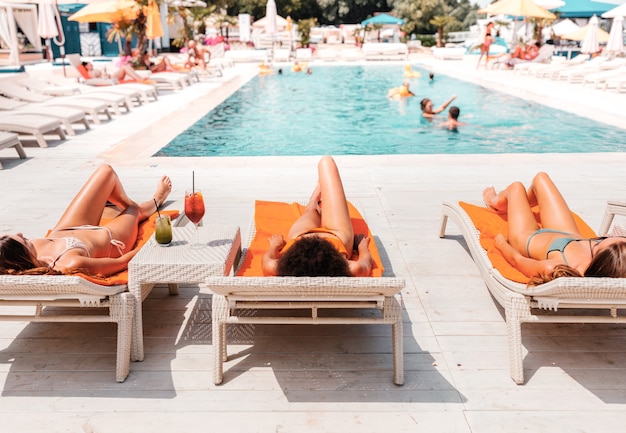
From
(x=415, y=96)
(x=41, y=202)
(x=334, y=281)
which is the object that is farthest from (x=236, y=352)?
(x=415, y=96)

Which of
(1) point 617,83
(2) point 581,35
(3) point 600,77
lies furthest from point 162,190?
(2) point 581,35

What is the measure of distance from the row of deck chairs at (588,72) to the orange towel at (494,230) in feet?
37.2

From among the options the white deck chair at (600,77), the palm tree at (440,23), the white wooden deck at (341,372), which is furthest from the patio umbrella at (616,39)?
the white wooden deck at (341,372)

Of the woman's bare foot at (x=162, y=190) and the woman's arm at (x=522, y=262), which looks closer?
the woman's arm at (x=522, y=262)

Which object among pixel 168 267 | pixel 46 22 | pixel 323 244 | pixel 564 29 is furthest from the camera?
pixel 564 29

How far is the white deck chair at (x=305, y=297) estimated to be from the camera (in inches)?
92.7

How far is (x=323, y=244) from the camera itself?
2.54 meters

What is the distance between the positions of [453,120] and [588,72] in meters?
7.31

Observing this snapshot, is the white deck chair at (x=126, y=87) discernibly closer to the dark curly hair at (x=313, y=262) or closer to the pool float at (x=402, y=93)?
the pool float at (x=402, y=93)

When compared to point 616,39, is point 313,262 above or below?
below

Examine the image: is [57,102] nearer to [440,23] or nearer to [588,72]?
[588,72]

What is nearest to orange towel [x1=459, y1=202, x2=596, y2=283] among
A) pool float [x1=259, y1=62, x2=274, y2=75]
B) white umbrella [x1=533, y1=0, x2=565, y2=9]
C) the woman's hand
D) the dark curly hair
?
the dark curly hair

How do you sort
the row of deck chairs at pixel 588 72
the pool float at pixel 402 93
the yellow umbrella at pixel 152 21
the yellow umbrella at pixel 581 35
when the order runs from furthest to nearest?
the yellow umbrella at pixel 581 35 → the yellow umbrella at pixel 152 21 → the pool float at pixel 402 93 → the row of deck chairs at pixel 588 72

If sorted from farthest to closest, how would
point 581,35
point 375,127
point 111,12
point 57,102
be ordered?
point 581,35 → point 111,12 → point 375,127 → point 57,102
